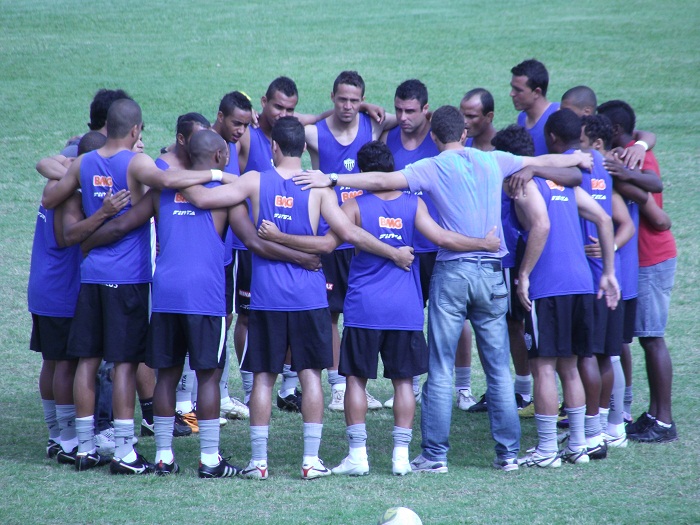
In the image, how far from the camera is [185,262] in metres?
6.31

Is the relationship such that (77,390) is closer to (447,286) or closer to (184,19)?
(447,286)

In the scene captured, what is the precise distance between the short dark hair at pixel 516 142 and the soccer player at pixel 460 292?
0.51 metres

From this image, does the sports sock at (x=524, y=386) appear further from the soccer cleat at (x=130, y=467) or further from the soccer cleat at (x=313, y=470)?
the soccer cleat at (x=130, y=467)

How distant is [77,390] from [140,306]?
0.72 meters

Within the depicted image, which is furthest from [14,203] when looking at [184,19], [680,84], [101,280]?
[680,84]

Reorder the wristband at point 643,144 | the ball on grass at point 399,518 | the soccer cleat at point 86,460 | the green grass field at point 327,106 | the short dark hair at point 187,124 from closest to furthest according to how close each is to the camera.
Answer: the ball on grass at point 399,518, the green grass field at point 327,106, the soccer cleat at point 86,460, the short dark hair at point 187,124, the wristband at point 643,144

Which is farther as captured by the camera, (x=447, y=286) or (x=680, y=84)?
(x=680, y=84)

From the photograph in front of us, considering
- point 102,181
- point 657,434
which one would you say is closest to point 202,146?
point 102,181

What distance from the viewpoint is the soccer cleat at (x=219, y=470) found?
6289mm

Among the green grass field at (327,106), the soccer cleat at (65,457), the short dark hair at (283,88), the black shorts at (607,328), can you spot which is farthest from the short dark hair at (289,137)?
the soccer cleat at (65,457)

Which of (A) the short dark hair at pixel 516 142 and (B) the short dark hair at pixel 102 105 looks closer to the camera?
(A) the short dark hair at pixel 516 142

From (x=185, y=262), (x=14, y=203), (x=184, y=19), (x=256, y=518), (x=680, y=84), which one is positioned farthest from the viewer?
(x=184, y=19)

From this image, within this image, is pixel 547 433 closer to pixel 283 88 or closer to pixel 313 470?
pixel 313 470

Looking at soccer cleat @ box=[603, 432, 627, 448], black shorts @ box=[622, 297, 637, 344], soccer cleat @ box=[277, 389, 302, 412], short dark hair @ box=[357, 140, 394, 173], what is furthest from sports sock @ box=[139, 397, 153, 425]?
black shorts @ box=[622, 297, 637, 344]
